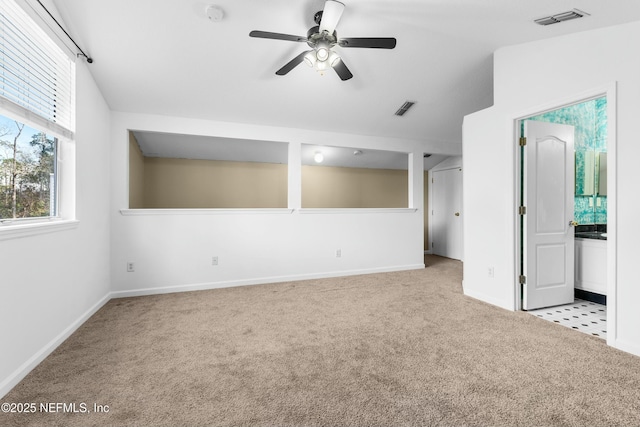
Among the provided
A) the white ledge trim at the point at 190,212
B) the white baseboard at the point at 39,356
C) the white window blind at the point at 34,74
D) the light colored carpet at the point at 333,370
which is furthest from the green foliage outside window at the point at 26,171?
the white ledge trim at the point at 190,212

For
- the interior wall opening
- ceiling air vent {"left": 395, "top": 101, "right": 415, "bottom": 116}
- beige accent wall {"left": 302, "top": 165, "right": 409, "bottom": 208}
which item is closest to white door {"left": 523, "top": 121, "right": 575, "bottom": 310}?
the interior wall opening

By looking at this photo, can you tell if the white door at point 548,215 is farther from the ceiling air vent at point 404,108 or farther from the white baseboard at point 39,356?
the white baseboard at point 39,356

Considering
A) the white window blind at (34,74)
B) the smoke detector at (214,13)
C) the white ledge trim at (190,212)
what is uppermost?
the smoke detector at (214,13)

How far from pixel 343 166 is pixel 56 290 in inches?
206

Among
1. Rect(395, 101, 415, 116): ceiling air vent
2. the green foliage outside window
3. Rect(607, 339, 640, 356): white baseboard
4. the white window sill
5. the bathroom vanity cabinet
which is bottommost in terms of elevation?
Rect(607, 339, 640, 356): white baseboard

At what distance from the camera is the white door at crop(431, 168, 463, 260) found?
20.4 feet

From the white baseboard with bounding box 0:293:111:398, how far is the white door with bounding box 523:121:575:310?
4.22 m

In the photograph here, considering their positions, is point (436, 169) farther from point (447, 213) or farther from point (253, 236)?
point (253, 236)

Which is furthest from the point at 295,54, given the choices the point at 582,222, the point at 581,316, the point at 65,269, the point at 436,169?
the point at 436,169

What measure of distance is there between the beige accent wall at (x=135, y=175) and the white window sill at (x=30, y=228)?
1749 mm

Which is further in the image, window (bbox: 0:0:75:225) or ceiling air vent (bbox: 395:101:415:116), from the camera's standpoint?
ceiling air vent (bbox: 395:101:415:116)

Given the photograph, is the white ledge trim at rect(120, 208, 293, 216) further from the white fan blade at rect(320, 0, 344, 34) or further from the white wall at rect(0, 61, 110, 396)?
the white fan blade at rect(320, 0, 344, 34)

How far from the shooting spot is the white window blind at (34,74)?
1866mm

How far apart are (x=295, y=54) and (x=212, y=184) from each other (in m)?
3.33
